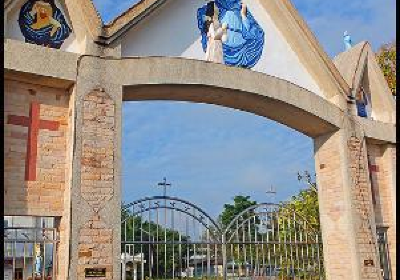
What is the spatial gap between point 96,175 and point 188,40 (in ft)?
10.4

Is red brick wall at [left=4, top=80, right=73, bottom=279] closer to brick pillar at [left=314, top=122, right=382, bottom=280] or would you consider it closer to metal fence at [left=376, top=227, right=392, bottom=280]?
brick pillar at [left=314, top=122, right=382, bottom=280]

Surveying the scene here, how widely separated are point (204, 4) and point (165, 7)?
0.88m

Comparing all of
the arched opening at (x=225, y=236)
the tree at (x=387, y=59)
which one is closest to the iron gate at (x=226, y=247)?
the arched opening at (x=225, y=236)

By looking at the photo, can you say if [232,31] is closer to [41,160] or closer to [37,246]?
[41,160]

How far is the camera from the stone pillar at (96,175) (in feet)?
23.0

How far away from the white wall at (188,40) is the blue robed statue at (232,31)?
0.41 feet

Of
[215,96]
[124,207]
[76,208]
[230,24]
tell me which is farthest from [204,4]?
[76,208]

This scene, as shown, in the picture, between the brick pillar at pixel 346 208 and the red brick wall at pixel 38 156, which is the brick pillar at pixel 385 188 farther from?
the red brick wall at pixel 38 156

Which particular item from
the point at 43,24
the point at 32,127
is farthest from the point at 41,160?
the point at 43,24

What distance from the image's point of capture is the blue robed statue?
9367 mm

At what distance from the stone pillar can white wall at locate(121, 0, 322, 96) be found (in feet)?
3.43

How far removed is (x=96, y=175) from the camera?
7.32 m

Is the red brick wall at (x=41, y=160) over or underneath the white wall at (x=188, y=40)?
underneath

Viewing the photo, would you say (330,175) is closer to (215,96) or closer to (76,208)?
(215,96)
